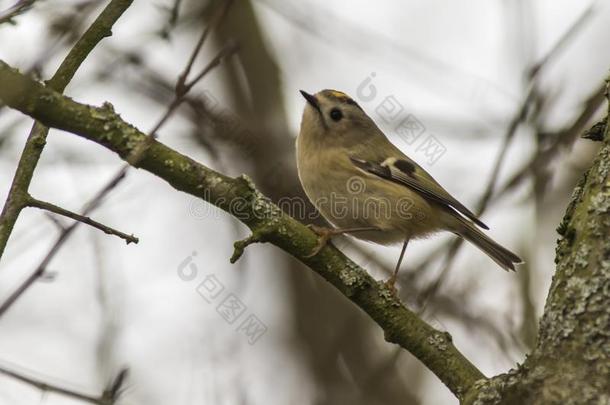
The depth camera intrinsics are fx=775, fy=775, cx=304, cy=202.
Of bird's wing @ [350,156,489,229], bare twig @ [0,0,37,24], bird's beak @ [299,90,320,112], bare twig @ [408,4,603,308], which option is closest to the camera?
bare twig @ [0,0,37,24]

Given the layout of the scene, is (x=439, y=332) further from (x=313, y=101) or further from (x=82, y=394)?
(x=313, y=101)

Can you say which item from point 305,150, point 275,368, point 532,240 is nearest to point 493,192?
point 532,240

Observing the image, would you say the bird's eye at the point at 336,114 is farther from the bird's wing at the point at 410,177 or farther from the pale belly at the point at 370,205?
the pale belly at the point at 370,205

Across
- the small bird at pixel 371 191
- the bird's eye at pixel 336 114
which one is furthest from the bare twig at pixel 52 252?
the bird's eye at pixel 336 114

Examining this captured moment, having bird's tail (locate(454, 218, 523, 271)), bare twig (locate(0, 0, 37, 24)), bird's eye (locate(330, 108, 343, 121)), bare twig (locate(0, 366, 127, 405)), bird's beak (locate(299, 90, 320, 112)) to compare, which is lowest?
bare twig (locate(0, 366, 127, 405))

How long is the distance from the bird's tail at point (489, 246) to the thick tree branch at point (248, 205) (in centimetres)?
132

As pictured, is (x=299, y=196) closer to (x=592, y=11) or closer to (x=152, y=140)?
(x=592, y=11)

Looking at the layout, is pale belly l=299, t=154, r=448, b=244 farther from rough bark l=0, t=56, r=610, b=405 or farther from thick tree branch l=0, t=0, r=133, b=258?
thick tree branch l=0, t=0, r=133, b=258

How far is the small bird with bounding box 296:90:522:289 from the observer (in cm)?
367

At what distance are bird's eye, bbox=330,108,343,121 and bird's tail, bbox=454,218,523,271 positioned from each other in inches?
35.1

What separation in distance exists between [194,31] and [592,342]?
397 centimetres

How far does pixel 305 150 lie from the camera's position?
3947 millimetres

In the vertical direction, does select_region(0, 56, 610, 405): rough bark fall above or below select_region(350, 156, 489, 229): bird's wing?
below

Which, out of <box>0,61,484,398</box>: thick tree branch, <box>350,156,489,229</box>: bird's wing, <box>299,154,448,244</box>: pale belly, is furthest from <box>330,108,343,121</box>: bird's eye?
<box>0,61,484,398</box>: thick tree branch
